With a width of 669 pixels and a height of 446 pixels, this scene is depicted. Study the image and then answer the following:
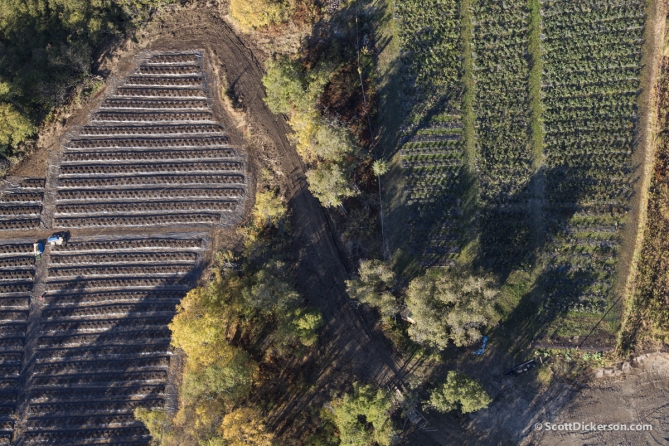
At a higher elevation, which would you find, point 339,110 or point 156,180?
point 339,110

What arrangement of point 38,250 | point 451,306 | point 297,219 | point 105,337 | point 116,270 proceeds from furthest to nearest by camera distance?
point 38,250
point 116,270
point 297,219
point 105,337
point 451,306

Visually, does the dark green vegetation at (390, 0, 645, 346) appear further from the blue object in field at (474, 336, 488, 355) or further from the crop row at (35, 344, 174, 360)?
the crop row at (35, 344, 174, 360)

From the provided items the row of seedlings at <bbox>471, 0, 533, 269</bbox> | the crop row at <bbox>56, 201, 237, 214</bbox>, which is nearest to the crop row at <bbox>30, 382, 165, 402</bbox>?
the crop row at <bbox>56, 201, 237, 214</bbox>

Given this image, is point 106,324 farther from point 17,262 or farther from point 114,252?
point 17,262

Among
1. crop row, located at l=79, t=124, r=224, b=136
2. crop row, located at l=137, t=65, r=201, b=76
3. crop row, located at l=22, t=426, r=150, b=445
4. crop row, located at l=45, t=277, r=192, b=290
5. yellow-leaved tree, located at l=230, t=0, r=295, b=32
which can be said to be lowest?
crop row, located at l=22, t=426, r=150, b=445

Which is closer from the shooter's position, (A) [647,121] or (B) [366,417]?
(B) [366,417]

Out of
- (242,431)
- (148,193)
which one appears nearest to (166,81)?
(148,193)

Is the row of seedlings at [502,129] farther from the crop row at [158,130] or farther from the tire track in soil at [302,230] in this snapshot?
the crop row at [158,130]
